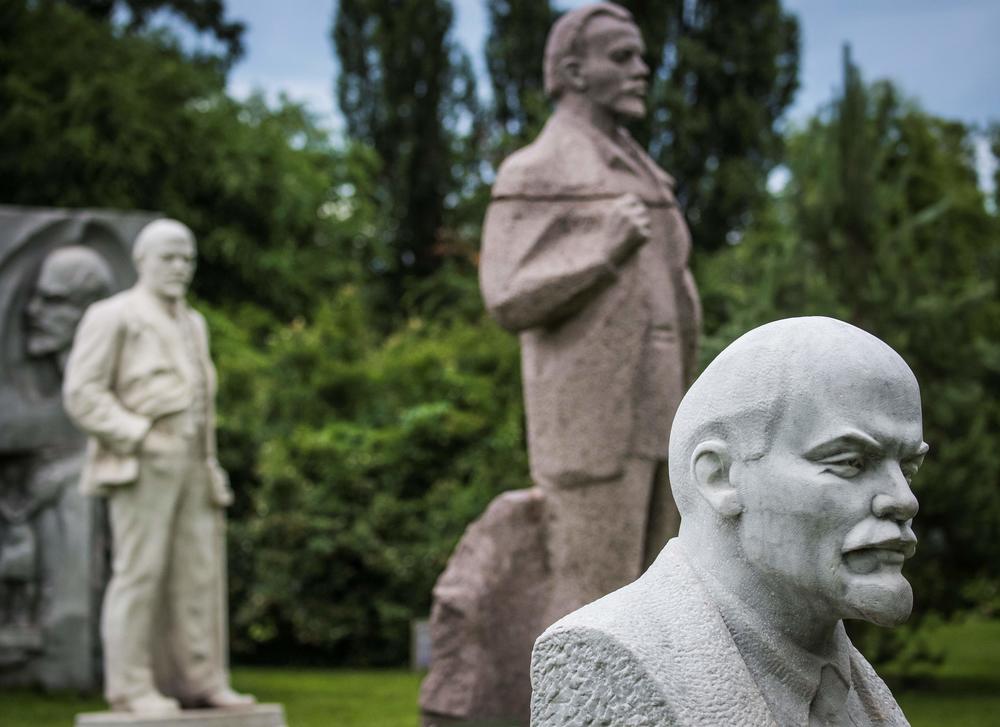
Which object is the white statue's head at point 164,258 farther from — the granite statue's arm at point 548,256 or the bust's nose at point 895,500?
the bust's nose at point 895,500

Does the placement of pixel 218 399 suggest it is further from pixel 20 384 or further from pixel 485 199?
pixel 485 199

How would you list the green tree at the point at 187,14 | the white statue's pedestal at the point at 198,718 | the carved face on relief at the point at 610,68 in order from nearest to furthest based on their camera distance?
1. the carved face on relief at the point at 610,68
2. the white statue's pedestal at the point at 198,718
3. the green tree at the point at 187,14

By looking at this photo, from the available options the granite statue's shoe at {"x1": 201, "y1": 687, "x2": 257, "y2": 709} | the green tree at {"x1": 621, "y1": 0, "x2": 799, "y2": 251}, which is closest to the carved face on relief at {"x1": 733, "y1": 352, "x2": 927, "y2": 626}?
the granite statue's shoe at {"x1": 201, "y1": 687, "x2": 257, "y2": 709}

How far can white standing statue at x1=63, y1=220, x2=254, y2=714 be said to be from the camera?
8789mm

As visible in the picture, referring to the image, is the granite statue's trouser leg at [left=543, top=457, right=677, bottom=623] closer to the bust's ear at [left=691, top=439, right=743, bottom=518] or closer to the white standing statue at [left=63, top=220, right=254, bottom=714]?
the white standing statue at [left=63, top=220, right=254, bottom=714]

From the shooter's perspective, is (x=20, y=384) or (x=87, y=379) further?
(x=20, y=384)

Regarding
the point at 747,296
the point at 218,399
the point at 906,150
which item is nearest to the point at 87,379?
the point at 747,296

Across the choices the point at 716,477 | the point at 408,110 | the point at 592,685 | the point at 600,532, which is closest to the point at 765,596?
the point at 716,477

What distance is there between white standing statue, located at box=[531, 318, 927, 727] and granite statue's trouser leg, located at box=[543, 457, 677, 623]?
12.4 ft

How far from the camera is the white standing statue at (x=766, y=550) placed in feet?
7.95

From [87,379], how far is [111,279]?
3.38 metres

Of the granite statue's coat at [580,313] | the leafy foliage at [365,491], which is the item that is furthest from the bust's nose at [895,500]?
the leafy foliage at [365,491]

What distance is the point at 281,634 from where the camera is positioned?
1546 cm

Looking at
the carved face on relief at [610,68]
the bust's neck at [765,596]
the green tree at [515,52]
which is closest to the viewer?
the bust's neck at [765,596]
